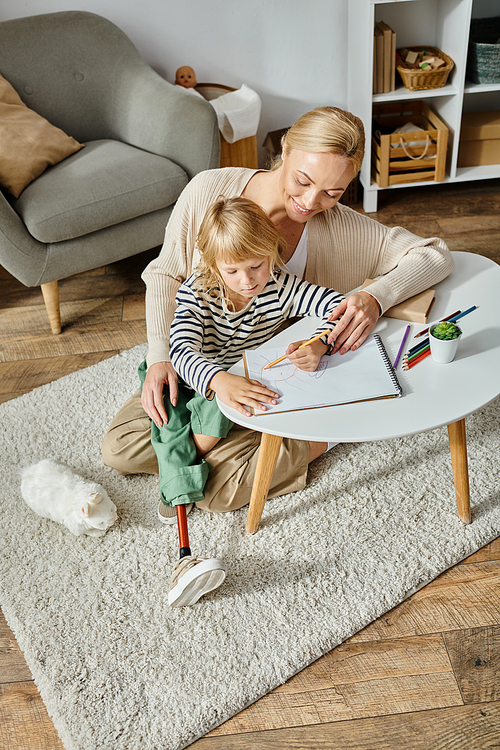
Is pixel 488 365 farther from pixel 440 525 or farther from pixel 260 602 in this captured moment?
pixel 260 602

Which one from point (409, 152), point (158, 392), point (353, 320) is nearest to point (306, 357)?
point (353, 320)

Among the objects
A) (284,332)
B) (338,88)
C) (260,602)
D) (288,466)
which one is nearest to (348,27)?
(338,88)

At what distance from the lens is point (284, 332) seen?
129 cm

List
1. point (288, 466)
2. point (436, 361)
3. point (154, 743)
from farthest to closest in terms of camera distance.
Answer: point (288, 466) → point (436, 361) → point (154, 743)

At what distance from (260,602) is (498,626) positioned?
1.55 ft

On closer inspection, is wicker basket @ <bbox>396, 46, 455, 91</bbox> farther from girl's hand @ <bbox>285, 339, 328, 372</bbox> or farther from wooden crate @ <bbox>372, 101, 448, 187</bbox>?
girl's hand @ <bbox>285, 339, 328, 372</bbox>

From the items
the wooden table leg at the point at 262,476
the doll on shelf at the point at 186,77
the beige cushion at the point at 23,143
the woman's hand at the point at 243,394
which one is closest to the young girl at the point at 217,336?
the woman's hand at the point at 243,394

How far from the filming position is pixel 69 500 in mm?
1386

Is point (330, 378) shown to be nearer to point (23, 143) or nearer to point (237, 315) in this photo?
point (237, 315)

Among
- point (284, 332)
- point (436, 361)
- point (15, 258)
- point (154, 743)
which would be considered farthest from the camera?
point (15, 258)

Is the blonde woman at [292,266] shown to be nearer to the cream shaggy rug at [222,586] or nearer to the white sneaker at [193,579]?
the cream shaggy rug at [222,586]

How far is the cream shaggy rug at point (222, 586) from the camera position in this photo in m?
1.10

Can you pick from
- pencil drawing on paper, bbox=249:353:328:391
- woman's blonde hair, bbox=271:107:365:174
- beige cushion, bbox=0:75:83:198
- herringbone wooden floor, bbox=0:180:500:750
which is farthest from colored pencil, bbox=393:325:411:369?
beige cushion, bbox=0:75:83:198

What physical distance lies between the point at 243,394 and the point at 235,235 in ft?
1.02
